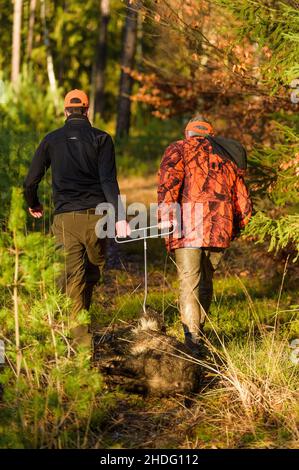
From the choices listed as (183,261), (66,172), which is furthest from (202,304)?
(66,172)

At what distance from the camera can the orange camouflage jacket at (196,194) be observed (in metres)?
7.23

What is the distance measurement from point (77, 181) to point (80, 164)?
0.13 meters

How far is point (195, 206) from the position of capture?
726 cm

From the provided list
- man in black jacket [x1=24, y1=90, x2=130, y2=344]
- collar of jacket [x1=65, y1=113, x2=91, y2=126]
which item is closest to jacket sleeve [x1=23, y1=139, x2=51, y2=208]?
man in black jacket [x1=24, y1=90, x2=130, y2=344]

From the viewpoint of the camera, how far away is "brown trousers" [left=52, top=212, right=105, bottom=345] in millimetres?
7012

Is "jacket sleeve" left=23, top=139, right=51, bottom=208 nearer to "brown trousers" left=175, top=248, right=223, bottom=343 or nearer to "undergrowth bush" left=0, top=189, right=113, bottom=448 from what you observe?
"brown trousers" left=175, top=248, right=223, bottom=343

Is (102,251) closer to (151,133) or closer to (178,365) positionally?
(178,365)

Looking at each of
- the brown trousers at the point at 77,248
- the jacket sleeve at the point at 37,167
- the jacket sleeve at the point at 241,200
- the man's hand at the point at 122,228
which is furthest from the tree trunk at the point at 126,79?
the man's hand at the point at 122,228

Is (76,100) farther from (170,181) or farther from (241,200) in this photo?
(241,200)

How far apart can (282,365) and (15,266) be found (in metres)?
2.32

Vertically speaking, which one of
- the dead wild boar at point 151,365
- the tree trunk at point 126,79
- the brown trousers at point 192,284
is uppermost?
the tree trunk at point 126,79

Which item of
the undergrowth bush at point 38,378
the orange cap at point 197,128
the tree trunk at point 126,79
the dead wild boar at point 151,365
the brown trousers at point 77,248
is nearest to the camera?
the undergrowth bush at point 38,378

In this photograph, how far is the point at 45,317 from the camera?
5.76 metres

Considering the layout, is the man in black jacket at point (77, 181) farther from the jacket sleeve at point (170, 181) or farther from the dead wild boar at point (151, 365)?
the dead wild boar at point (151, 365)
